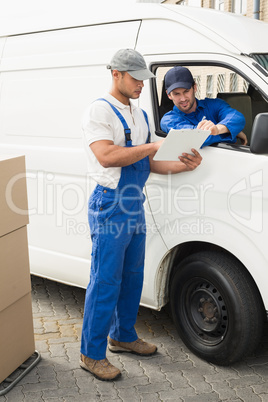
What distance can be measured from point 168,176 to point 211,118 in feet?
1.74

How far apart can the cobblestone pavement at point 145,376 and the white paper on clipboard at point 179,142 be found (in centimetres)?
145

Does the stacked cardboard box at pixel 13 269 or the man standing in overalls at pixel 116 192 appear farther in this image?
the stacked cardboard box at pixel 13 269

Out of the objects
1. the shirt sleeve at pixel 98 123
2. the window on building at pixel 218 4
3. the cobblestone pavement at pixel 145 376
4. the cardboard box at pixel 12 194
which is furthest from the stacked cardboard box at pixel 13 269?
the window on building at pixel 218 4

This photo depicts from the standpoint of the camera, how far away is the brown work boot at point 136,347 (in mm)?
3777

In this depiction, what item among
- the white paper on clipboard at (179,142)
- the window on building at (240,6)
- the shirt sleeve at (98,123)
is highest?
the window on building at (240,6)

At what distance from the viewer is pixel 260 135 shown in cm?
296

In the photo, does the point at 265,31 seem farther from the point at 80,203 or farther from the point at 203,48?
the point at 80,203

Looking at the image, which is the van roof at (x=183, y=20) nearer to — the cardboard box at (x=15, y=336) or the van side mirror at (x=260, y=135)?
the van side mirror at (x=260, y=135)

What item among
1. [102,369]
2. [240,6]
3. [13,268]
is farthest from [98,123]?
[240,6]

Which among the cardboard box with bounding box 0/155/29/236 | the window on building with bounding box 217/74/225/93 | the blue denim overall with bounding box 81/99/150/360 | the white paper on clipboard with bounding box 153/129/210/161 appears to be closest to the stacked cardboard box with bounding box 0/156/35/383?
the cardboard box with bounding box 0/155/29/236

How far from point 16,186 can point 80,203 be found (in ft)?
2.51

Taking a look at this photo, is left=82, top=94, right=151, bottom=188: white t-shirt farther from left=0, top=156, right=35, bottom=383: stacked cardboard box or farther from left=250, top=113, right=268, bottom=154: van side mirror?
left=250, top=113, right=268, bottom=154: van side mirror

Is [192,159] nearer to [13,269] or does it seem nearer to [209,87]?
[209,87]

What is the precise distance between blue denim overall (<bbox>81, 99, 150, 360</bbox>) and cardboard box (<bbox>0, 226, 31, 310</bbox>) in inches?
17.4
